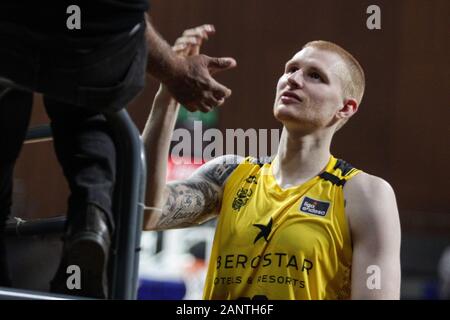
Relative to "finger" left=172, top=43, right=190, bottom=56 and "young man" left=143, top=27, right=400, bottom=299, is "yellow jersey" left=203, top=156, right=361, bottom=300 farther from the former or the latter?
"finger" left=172, top=43, right=190, bottom=56

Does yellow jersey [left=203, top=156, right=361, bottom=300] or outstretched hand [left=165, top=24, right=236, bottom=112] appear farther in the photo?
yellow jersey [left=203, top=156, right=361, bottom=300]

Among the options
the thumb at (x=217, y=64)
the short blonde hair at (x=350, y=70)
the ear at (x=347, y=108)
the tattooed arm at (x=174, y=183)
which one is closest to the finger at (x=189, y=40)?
the tattooed arm at (x=174, y=183)

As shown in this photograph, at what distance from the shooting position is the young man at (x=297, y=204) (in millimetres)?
2363

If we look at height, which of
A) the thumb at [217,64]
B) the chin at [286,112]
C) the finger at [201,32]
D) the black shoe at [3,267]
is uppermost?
the finger at [201,32]

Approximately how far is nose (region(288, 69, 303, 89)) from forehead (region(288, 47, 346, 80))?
1.4 inches

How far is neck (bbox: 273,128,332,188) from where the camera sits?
8.50 ft

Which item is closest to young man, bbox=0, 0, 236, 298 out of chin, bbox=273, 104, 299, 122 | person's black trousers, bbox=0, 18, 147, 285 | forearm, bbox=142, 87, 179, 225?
person's black trousers, bbox=0, 18, 147, 285

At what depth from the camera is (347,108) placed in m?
2.61

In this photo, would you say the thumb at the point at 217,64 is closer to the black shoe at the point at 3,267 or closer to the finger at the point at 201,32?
the finger at the point at 201,32

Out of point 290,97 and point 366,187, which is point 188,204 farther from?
point 366,187

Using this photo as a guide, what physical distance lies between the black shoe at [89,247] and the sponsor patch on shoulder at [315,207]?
0.69m

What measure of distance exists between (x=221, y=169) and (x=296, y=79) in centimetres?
40

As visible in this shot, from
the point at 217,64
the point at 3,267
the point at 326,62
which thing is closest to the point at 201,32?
the point at 217,64
